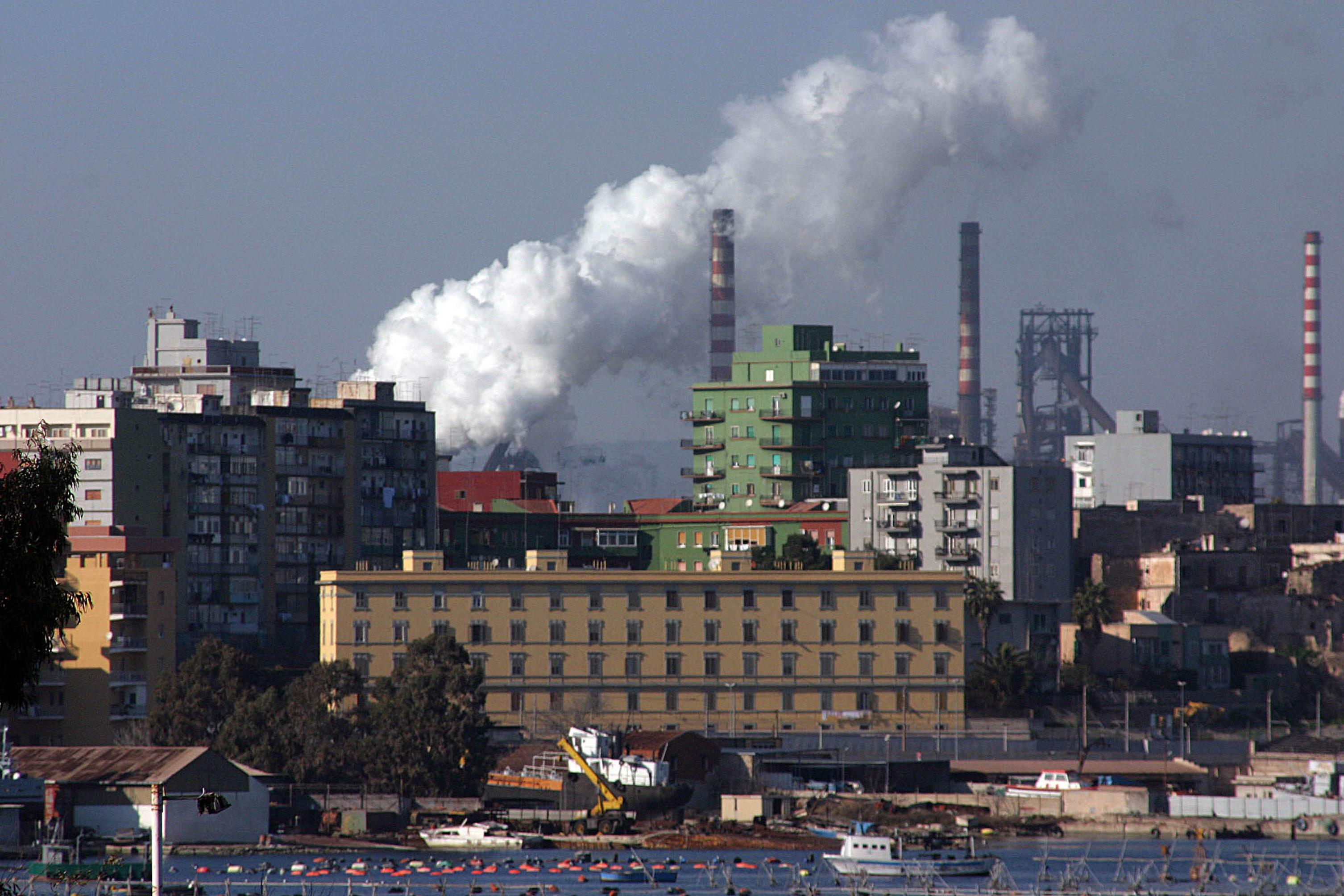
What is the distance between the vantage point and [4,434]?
462ft

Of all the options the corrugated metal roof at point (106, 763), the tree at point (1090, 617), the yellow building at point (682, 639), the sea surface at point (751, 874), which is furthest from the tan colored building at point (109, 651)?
the tree at point (1090, 617)

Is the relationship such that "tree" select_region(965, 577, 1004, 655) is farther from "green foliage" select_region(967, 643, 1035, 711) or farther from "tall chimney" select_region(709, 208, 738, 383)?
"tall chimney" select_region(709, 208, 738, 383)

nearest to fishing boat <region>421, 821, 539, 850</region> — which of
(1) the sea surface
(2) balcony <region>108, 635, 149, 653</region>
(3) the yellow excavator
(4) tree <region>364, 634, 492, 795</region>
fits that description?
(1) the sea surface

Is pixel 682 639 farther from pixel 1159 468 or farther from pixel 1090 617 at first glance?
pixel 1159 468

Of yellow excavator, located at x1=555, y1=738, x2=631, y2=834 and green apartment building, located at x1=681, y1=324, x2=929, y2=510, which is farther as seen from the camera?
green apartment building, located at x1=681, y1=324, x2=929, y2=510

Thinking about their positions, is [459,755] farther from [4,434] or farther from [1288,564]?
[1288,564]

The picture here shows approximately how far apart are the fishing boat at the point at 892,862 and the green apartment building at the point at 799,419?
7794cm

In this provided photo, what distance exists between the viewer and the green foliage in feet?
408

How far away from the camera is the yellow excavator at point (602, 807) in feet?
331

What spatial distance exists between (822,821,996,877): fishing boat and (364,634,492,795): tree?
19.1 m

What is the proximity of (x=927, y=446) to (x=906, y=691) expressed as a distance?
36213 mm

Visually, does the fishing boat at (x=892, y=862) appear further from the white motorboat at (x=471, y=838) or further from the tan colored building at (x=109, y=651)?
the tan colored building at (x=109, y=651)

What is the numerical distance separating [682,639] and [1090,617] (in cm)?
2747

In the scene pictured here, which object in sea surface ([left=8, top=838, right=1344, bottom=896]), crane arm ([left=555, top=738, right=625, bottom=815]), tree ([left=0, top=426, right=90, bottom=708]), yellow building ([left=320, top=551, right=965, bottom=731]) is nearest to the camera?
tree ([left=0, top=426, right=90, bottom=708])
